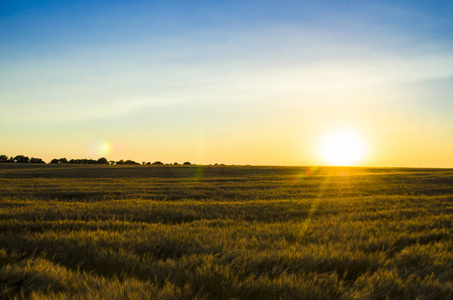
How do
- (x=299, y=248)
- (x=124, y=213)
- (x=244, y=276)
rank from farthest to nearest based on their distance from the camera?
(x=124, y=213)
(x=299, y=248)
(x=244, y=276)

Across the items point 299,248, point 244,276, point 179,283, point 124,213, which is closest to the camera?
point 179,283

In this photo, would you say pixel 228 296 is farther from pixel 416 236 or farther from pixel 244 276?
pixel 416 236

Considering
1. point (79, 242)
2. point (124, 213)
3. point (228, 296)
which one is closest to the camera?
point (228, 296)

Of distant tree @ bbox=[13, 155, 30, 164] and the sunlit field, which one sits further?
distant tree @ bbox=[13, 155, 30, 164]

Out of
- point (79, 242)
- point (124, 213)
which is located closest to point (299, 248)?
point (79, 242)

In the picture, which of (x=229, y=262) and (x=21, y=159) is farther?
(x=21, y=159)

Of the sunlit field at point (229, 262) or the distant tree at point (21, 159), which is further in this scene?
the distant tree at point (21, 159)

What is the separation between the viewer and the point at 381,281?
4012 millimetres

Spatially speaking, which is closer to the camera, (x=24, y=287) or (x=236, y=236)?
(x=24, y=287)

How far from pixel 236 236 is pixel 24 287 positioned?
12.8ft

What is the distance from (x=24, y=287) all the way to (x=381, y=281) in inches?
172

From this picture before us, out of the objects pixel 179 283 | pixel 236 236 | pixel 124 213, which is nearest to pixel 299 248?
pixel 236 236

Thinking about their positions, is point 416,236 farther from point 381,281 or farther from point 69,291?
point 69,291

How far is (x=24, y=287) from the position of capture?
370 cm
